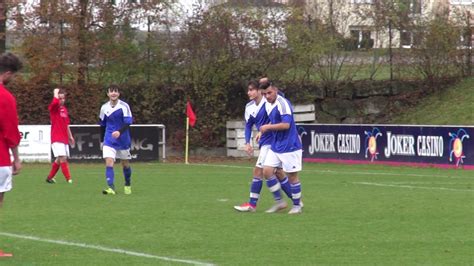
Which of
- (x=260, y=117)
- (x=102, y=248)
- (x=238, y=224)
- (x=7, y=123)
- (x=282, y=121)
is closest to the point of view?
(x=7, y=123)

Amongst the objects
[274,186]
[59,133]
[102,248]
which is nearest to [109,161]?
[59,133]

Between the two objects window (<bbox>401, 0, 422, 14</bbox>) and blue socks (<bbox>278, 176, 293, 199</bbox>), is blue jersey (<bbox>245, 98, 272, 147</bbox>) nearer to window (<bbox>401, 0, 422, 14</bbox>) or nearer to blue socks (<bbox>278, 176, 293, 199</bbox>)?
blue socks (<bbox>278, 176, 293, 199</bbox>)

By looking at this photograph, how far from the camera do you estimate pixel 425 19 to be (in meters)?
38.5

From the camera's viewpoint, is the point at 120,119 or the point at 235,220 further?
the point at 120,119

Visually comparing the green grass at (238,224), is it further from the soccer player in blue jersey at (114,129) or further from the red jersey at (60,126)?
the red jersey at (60,126)

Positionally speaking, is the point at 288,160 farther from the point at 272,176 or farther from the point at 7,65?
the point at 7,65

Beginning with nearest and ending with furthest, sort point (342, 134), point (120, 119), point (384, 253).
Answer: point (384, 253) → point (120, 119) → point (342, 134)

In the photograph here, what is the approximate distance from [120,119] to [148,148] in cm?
1465

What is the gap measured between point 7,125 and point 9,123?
27 millimetres

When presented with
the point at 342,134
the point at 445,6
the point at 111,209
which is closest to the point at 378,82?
the point at 445,6

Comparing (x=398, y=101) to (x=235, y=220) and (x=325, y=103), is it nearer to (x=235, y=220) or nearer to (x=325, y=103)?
(x=325, y=103)

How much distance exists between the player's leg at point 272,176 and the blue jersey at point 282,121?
0.44 feet

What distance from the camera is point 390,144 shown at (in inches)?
1158

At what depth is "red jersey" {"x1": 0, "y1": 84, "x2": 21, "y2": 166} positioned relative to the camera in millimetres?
9727
